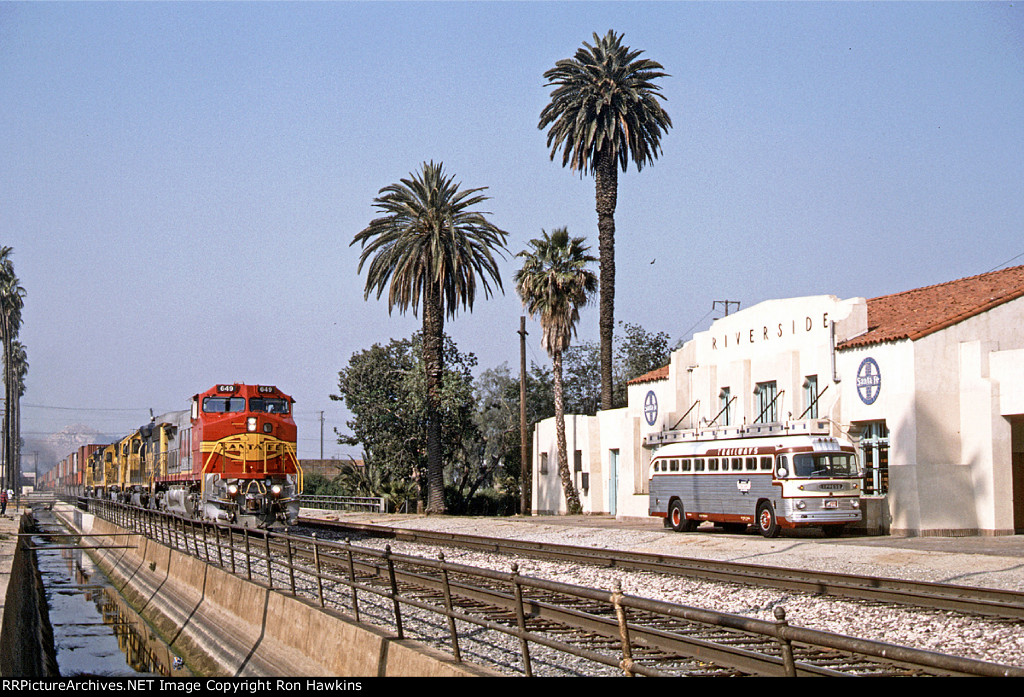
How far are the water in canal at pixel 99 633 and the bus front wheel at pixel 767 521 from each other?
627 inches

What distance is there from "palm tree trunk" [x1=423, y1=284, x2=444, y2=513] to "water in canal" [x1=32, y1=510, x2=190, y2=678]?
16749 millimetres

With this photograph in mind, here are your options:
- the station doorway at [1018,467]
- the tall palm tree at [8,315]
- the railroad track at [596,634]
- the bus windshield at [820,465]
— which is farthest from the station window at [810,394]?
the tall palm tree at [8,315]

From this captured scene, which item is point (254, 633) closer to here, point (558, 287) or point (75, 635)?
point (75, 635)

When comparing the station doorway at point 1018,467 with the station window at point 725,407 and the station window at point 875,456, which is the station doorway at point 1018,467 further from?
the station window at point 725,407

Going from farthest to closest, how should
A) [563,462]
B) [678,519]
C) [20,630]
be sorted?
[563,462] < [678,519] < [20,630]

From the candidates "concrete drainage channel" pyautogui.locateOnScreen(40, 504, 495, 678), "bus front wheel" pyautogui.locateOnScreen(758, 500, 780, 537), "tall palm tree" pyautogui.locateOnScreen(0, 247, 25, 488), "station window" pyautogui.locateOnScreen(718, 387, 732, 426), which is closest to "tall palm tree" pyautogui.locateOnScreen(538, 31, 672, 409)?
"station window" pyautogui.locateOnScreen(718, 387, 732, 426)

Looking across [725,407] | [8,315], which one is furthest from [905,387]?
[8,315]

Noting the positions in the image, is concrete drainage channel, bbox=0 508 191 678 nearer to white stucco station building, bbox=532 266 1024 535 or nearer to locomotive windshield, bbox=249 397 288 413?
locomotive windshield, bbox=249 397 288 413

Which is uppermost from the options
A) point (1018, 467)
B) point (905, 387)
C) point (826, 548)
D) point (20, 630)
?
point (905, 387)

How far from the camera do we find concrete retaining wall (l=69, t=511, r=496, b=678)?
9.81 m

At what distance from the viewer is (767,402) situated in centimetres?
3597

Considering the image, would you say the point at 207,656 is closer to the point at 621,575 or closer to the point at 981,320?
the point at 621,575

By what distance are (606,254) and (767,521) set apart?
23.9m

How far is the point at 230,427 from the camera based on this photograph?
2761 centimetres
